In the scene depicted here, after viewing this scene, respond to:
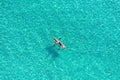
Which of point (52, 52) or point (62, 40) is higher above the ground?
point (62, 40)

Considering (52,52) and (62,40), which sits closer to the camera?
(52,52)

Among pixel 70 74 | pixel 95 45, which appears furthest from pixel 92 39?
pixel 70 74

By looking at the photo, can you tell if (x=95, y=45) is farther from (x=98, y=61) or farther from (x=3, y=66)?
(x=3, y=66)

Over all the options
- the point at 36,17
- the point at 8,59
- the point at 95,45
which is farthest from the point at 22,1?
the point at 95,45

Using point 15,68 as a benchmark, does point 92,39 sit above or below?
above

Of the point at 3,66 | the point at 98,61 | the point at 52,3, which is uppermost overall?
the point at 52,3

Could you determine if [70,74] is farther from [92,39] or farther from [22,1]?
[22,1]
